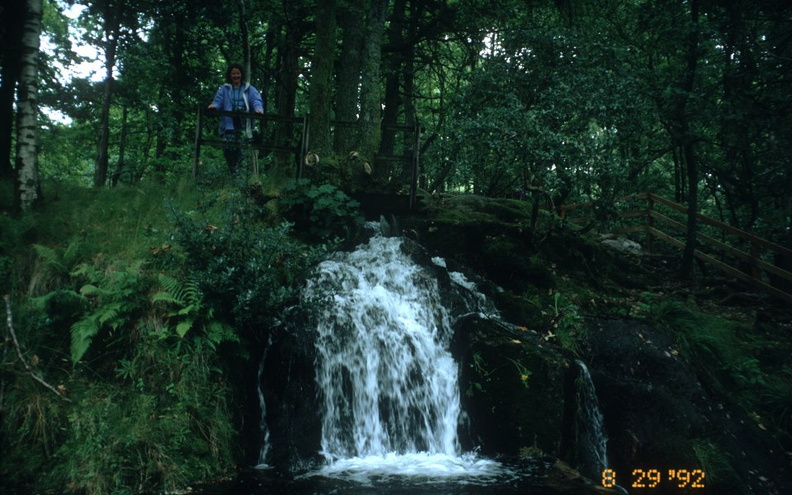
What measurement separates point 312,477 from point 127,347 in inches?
102

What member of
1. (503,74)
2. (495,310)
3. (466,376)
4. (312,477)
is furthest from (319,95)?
(312,477)

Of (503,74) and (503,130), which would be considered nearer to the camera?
(503,130)

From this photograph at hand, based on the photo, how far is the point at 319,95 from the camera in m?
11.0

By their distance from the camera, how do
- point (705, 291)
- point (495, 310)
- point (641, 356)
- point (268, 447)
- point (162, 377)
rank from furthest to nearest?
1. point (705, 291)
2. point (495, 310)
3. point (641, 356)
4. point (268, 447)
5. point (162, 377)

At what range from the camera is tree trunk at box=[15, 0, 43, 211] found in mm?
7246

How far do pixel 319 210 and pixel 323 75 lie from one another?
11.8 ft

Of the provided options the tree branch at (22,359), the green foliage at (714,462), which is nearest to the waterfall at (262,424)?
the tree branch at (22,359)

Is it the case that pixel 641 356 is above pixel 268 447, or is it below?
above

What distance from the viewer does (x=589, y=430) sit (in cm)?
682

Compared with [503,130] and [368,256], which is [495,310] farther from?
[503,130]

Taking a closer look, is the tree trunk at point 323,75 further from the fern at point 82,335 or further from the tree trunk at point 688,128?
the tree trunk at point 688,128

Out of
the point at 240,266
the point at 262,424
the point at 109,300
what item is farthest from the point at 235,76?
the point at 262,424

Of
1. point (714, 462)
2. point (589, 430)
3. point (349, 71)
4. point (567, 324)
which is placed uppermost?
point (349, 71)

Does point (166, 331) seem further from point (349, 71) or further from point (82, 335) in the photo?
point (349, 71)
